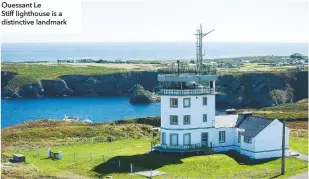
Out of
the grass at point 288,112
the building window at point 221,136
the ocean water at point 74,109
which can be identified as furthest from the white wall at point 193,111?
the ocean water at point 74,109

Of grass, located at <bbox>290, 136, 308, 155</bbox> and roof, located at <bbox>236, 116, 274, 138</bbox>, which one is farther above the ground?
roof, located at <bbox>236, 116, 274, 138</bbox>

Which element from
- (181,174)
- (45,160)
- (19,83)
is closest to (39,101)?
(19,83)

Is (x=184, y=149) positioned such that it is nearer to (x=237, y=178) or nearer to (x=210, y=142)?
(x=210, y=142)

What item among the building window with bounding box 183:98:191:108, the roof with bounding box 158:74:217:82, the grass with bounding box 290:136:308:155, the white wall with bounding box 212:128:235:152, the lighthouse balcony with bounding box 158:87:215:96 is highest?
the roof with bounding box 158:74:217:82

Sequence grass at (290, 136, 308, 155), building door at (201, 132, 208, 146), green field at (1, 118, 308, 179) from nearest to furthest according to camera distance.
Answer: green field at (1, 118, 308, 179), building door at (201, 132, 208, 146), grass at (290, 136, 308, 155)

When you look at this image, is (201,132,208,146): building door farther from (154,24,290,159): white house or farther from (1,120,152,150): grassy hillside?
(1,120,152,150): grassy hillside

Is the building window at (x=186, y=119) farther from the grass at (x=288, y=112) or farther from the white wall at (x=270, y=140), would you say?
the grass at (x=288, y=112)

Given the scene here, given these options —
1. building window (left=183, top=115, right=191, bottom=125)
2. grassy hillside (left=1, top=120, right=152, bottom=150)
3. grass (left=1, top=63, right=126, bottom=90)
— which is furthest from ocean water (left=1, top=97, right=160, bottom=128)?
building window (left=183, top=115, right=191, bottom=125)
